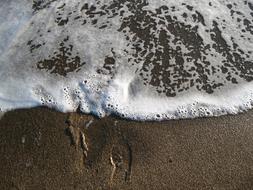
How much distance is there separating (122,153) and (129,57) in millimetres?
973

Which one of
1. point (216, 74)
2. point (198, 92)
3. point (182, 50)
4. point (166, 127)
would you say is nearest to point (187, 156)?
point (166, 127)

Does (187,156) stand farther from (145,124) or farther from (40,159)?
(40,159)

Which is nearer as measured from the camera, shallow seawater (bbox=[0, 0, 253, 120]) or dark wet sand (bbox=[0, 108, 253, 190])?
dark wet sand (bbox=[0, 108, 253, 190])

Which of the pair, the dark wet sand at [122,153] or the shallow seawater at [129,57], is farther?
the shallow seawater at [129,57]

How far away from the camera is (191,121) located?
9.27 feet

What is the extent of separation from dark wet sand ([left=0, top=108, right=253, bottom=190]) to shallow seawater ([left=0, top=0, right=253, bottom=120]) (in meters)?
0.13

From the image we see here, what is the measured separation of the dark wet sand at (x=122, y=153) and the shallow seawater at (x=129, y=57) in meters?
0.13

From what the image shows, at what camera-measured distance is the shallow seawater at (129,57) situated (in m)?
2.97

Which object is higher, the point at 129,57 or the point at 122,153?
the point at 129,57

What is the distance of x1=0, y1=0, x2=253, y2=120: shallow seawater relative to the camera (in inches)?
117

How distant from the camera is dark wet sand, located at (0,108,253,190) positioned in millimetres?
2508

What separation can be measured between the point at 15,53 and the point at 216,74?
5.72 feet

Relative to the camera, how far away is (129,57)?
10.8 feet

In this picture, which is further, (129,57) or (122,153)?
(129,57)
